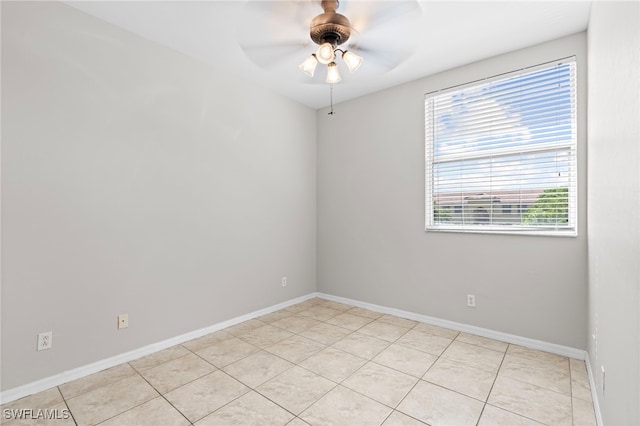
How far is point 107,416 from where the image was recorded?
1812 mm

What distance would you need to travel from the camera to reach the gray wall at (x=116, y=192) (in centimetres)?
203

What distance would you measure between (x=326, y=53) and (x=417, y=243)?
227 centimetres

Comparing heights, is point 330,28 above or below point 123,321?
above

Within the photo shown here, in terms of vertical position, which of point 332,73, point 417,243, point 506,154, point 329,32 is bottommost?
point 417,243

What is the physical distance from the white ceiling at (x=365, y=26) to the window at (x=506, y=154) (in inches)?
14.5

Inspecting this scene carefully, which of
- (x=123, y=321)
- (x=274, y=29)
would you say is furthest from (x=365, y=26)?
(x=123, y=321)

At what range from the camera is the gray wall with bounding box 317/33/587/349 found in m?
2.57

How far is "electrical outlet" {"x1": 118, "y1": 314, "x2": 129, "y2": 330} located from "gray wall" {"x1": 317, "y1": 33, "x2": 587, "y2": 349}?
2.47 meters

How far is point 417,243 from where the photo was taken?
11.2ft

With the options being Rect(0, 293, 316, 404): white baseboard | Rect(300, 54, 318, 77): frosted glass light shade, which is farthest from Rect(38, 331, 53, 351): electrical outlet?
Rect(300, 54, 318, 77): frosted glass light shade

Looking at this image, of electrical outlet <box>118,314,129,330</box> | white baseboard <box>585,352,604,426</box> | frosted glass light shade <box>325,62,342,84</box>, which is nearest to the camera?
white baseboard <box>585,352,604,426</box>

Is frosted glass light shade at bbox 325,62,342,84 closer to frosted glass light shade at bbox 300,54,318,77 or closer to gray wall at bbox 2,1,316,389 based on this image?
frosted glass light shade at bbox 300,54,318,77

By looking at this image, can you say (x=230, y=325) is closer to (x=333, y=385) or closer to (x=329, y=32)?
(x=333, y=385)

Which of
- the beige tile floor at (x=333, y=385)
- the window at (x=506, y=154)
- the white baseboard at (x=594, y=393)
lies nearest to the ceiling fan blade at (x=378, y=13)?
the window at (x=506, y=154)
